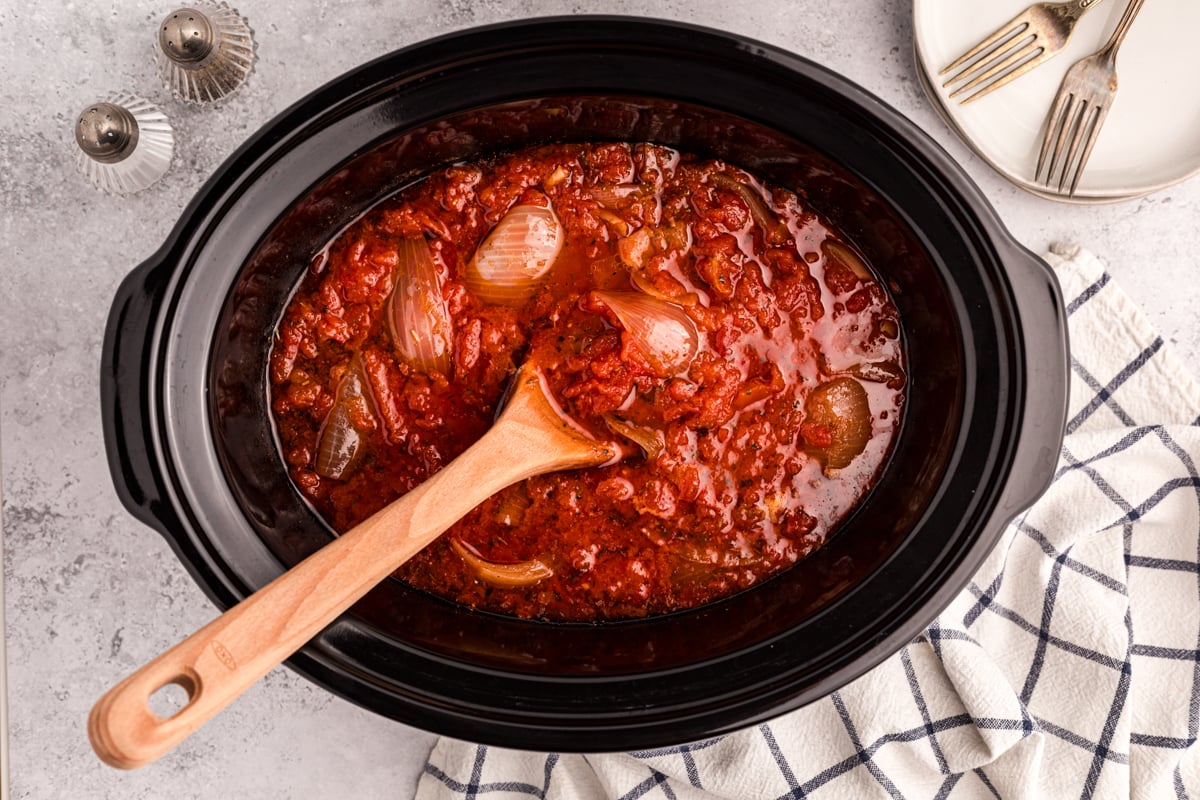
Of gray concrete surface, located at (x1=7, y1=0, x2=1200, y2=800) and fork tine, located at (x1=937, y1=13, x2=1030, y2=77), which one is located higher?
gray concrete surface, located at (x1=7, y1=0, x2=1200, y2=800)

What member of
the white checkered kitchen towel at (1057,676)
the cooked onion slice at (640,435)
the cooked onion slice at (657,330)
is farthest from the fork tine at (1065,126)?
the cooked onion slice at (640,435)

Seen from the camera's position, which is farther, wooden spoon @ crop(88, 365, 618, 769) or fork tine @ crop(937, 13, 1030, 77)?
fork tine @ crop(937, 13, 1030, 77)

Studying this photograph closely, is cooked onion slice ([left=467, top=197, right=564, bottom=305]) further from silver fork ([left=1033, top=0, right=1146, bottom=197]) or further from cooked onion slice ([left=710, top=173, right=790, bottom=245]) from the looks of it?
silver fork ([left=1033, top=0, right=1146, bottom=197])

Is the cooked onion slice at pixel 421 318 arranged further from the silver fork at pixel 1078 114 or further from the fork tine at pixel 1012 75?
the silver fork at pixel 1078 114

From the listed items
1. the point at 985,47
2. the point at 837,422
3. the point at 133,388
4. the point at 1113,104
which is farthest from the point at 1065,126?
the point at 133,388

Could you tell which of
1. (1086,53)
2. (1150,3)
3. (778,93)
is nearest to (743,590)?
(778,93)

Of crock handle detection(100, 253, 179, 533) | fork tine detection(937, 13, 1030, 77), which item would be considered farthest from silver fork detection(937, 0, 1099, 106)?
crock handle detection(100, 253, 179, 533)

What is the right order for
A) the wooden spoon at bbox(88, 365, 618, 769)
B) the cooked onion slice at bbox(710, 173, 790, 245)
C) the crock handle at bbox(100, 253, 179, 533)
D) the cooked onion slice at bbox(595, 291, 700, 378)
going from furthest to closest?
1. the cooked onion slice at bbox(710, 173, 790, 245)
2. the cooked onion slice at bbox(595, 291, 700, 378)
3. the crock handle at bbox(100, 253, 179, 533)
4. the wooden spoon at bbox(88, 365, 618, 769)

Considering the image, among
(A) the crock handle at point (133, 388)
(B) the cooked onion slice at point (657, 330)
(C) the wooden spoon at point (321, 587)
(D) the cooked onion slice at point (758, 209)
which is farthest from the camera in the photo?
(D) the cooked onion slice at point (758, 209)
